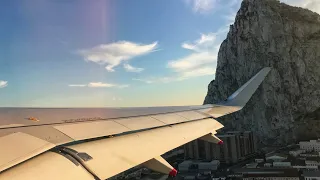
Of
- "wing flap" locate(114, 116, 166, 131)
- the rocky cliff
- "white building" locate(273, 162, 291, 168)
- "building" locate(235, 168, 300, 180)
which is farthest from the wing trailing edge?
the rocky cliff

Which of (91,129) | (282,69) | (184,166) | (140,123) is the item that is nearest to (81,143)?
(91,129)

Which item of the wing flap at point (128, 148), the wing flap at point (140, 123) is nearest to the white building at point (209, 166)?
the wing flap at point (128, 148)

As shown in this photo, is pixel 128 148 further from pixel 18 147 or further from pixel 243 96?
pixel 243 96

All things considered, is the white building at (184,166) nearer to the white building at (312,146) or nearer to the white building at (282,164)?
the white building at (282,164)

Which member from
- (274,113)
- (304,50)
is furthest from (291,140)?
(304,50)

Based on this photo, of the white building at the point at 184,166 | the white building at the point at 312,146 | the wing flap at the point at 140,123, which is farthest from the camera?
the white building at the point at 312,146

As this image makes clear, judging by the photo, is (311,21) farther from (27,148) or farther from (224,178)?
(27,148)

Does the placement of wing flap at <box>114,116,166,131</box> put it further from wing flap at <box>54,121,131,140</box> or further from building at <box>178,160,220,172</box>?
building at <box>178,160,220,172</box>
